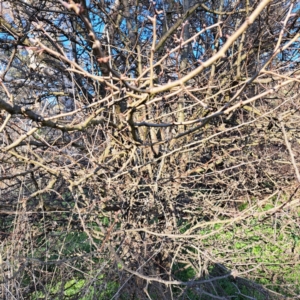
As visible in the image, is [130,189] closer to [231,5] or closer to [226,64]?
[226,64]

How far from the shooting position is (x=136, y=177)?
358 cm

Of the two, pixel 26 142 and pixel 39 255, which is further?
pixel 39 255

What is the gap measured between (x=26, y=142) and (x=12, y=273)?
100 cm

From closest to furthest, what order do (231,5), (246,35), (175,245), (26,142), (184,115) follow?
(26,142) < (175,245) < (246,35) < (184,115) < (231,5)

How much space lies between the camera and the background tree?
287cm

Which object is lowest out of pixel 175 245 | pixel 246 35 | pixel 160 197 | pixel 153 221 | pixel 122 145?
pixel 175 245

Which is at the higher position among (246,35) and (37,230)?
(246,35)

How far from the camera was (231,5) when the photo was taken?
479 centimetres

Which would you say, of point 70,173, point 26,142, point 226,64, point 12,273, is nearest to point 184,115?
point 226,64

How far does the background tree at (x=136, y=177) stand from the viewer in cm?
287

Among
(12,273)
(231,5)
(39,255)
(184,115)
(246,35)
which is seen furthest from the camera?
(231,5)

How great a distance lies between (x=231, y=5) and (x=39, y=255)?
3953 millimetres

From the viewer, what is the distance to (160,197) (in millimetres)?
3648

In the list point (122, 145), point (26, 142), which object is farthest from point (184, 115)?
point (26, 142)
